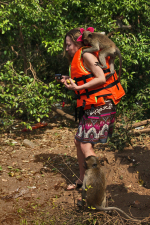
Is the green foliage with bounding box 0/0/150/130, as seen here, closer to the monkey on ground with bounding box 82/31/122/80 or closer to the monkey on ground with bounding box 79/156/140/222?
the monkey on ground with bounding box 82/31/122/80

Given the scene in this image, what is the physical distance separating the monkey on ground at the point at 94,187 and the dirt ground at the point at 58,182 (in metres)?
0.12

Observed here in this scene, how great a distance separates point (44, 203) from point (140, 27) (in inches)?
203

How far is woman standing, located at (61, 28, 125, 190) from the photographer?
113 inches

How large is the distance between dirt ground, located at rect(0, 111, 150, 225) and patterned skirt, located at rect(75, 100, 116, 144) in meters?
0.67

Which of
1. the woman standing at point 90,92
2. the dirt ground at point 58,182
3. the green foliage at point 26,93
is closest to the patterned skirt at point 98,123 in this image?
the woman standing at point 90,92

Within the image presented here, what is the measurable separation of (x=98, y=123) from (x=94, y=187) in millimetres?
746

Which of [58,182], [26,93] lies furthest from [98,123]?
[26,93]

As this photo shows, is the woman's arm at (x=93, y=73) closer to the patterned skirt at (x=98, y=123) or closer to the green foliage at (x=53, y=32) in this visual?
the patterned skirt at (x=98, y=123)

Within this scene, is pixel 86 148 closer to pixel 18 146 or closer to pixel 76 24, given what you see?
pixel 18 146

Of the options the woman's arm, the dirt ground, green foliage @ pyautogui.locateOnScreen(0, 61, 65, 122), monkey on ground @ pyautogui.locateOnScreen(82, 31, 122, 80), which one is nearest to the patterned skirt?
the woman's arm

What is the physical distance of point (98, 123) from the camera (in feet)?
9.89

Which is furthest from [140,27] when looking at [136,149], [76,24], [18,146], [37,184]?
[37,184]

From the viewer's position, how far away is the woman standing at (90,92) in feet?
9.39

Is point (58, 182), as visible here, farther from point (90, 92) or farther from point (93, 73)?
point (93, 73)
